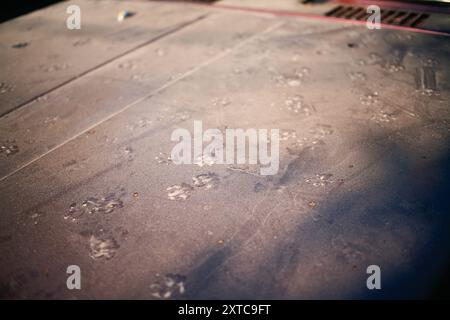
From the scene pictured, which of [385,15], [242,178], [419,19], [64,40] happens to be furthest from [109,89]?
[419,19]

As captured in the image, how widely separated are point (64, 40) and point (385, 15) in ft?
8.87

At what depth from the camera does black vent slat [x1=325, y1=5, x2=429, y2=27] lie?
7.61 feet

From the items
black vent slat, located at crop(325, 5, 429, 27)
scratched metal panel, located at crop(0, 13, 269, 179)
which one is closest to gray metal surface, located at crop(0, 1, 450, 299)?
scratched metal panel, located at crop(0, 13, 269, 179)

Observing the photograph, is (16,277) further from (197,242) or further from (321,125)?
(321,125)

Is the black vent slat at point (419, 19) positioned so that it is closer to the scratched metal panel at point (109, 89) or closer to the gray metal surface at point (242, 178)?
the gray metal surface at point (242, 178)

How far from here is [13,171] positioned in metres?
1.46

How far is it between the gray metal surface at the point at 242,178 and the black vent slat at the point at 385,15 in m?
0.20

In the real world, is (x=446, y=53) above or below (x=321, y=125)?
above

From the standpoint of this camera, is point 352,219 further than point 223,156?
No

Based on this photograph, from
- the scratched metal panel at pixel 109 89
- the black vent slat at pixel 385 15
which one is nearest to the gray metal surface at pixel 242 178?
the scratched metal panel at pixel 109 89

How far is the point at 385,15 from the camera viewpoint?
243cm

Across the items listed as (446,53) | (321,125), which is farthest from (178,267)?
(446,53)

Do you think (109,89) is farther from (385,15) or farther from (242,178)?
(385,15)

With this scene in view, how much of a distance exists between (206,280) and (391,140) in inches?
41.3
